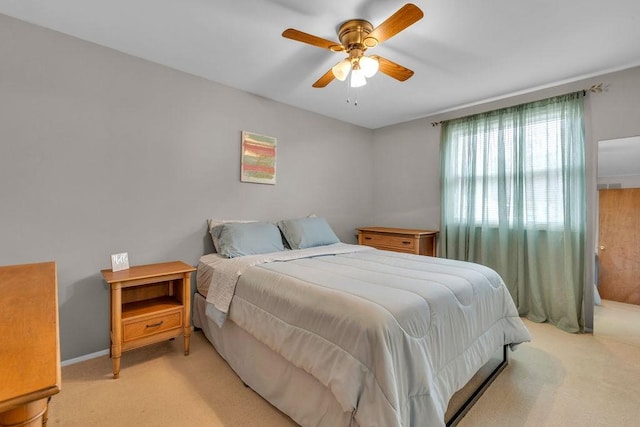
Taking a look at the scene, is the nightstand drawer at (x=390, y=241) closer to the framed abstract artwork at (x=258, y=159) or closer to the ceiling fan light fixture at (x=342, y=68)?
the framed abstract artwork at (x=258, y=159)

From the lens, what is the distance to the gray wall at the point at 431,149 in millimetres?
2637

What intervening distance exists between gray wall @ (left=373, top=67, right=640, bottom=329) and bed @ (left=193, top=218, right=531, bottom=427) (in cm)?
170

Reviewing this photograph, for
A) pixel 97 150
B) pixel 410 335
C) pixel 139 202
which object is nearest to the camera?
pixel 410 335

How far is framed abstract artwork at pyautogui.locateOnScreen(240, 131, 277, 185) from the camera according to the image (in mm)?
3137

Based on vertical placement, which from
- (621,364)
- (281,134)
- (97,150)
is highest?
(281,134)

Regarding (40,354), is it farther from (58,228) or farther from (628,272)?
(628,272)

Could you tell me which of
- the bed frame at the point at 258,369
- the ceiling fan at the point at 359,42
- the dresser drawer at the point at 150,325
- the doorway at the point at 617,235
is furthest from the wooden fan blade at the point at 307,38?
the doorway at the point at 617,235

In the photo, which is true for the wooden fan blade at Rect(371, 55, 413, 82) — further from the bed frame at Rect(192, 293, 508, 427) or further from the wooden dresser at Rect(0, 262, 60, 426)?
the wooden dresser at Rect(0, 262, 60, 426)

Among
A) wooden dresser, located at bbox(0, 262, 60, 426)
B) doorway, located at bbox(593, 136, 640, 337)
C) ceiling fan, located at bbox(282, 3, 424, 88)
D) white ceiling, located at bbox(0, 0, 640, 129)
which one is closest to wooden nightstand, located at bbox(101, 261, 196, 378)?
wooden dresser, located at bbox(0, 262, 60, 426)

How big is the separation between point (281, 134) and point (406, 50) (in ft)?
5.43

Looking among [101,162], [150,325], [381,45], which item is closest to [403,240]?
[381,45]

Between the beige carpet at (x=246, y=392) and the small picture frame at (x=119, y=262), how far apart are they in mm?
715

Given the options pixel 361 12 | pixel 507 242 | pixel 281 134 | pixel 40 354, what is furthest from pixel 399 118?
pixel 40 354

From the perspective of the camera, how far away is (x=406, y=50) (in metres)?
2.33
